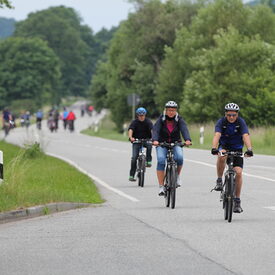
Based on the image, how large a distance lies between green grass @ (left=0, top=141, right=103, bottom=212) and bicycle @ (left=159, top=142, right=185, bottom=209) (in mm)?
1442

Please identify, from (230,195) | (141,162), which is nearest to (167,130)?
(230,195)

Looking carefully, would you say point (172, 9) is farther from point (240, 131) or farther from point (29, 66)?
point (29, 66)

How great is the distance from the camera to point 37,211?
1447 centimetres

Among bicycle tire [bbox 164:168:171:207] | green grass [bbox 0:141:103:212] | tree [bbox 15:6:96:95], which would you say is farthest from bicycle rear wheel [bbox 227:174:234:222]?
tree [bbox 15:6:96:95]

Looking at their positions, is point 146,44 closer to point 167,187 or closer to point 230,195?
point 167,187

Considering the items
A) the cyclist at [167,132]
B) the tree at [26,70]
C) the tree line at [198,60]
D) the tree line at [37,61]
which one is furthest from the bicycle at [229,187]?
the tree at [26,70]

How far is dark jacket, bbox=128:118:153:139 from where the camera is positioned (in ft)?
67.4

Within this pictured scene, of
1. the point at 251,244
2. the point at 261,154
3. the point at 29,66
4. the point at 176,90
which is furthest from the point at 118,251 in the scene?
the point at 29,66

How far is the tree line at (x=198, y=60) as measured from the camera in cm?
5575

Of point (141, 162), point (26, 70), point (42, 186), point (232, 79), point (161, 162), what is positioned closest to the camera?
point (161, 162)

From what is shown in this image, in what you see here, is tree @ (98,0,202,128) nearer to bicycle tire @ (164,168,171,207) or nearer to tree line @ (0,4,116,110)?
bicycle tire @ (164,168,171,207)

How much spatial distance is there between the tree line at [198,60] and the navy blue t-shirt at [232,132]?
39260mm

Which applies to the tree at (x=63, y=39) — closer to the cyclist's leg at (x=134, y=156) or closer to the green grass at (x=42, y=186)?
the green grass at (x=42, y=186)

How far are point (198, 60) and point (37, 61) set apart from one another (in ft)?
311
